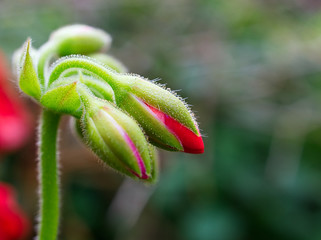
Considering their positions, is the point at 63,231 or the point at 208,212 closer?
the point at 208,212

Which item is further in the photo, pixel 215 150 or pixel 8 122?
pixel 215 150

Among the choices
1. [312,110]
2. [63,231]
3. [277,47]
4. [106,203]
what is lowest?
[63,231]

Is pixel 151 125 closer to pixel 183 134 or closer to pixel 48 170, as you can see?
pixel 183 134

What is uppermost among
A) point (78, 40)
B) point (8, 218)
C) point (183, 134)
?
point (78, 40)

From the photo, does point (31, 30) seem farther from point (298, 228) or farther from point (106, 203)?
point (298, 228)

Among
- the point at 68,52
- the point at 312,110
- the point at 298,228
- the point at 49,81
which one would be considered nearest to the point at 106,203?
the point at 298,228

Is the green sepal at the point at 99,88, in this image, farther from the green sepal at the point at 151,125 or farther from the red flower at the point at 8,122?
the red flower at the point at 8,122

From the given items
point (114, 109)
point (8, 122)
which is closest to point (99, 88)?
point (114, 109)
